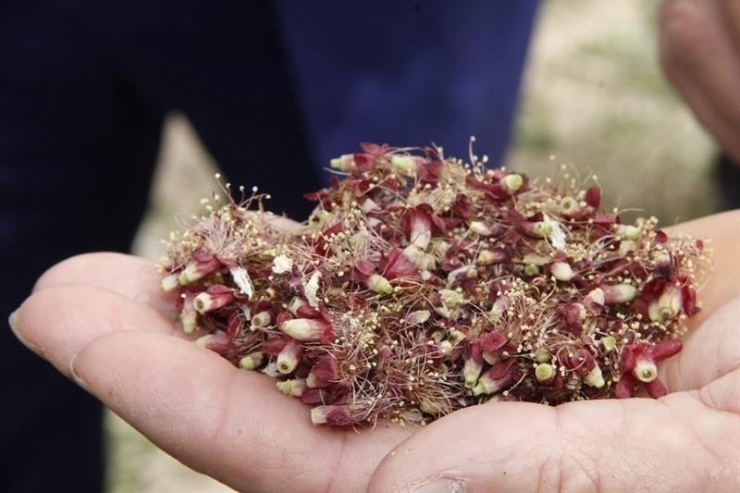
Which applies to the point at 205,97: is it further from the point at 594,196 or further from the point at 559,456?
the point at 559,456

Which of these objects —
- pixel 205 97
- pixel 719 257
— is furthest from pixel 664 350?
pixel 205 97

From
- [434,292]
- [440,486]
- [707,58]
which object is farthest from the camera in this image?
[707,58]

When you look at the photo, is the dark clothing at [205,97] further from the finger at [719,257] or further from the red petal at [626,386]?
the red petal at [626,386]

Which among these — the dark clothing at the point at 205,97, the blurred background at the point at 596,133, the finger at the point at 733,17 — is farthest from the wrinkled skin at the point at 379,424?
the blurred background at the point at 596,133

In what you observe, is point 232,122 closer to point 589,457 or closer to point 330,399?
point 330,399

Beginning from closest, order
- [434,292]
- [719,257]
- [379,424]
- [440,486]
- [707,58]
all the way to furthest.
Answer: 1. [440,486]
2. [379,424]
3. [434,292]
4. [719,257]
5. [707,58]

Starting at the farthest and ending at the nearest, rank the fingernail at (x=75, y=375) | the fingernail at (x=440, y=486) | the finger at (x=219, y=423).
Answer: the fingernail at (x=75, y=375)
the finger at (x=219, y=423)
the fingernail at (x=440, y=486)

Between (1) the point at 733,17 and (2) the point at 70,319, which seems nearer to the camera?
(2) the point at 70,319

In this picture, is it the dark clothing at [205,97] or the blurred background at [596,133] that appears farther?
the blurred background at [596,133]
